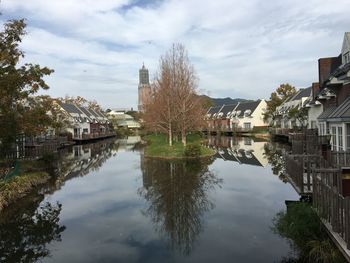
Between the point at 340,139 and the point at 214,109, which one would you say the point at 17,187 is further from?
the point at 214,109

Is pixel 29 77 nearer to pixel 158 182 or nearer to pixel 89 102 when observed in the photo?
pixel 158 182

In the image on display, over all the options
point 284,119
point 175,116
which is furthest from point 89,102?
point 175,116

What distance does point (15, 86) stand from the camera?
17516 mm

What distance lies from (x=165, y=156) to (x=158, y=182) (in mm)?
12984

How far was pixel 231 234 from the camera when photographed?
11.7 m

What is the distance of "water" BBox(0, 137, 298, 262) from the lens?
1044 centimetres

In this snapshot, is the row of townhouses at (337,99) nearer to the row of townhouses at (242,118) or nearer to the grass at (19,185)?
the grass at (19,185)

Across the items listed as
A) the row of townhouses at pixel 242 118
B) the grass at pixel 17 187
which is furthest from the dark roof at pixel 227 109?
the grass at pixel 17 187

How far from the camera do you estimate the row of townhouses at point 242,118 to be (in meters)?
81.6

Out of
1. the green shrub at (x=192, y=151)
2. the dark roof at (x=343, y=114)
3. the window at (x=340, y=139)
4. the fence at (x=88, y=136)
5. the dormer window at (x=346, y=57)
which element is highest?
Result: the dormer window at (x=346, y=57)

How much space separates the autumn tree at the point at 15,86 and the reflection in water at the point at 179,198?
7242mm

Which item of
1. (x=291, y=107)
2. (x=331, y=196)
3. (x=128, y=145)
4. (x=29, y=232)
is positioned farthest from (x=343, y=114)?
(x=128, y=145)

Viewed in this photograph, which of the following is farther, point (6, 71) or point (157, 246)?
point (6, 71)

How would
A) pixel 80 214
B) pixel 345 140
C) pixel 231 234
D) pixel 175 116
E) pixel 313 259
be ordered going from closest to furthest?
pixel 313 259 < pixel 231 234 < pixel 80 214 < pixel 345 140 < pixel 175 116
